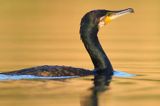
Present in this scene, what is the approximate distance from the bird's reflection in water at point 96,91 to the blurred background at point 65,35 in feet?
9.95

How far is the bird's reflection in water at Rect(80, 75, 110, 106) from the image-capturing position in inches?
535

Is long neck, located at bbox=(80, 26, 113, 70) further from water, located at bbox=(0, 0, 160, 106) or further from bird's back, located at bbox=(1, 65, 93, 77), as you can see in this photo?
bird's back, located at bbox=(1, 65, 93, 77)

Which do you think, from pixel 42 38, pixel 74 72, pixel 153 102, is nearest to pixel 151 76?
pixel 74 72

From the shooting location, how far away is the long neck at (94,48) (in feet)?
58.7

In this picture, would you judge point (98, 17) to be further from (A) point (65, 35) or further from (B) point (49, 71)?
(A) point (65, 35)

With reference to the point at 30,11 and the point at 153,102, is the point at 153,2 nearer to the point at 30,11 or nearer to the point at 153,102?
the point at 30,11

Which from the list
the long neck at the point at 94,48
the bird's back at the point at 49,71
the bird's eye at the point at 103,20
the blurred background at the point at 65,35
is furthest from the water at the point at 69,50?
the bird's eye at the point at 103,20

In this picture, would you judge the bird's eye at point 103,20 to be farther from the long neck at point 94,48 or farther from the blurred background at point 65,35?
the blurred background at point 65,35

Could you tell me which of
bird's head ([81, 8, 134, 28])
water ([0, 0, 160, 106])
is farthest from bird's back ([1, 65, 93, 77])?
bird's head ([81, 8, 134, 28])

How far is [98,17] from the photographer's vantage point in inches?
706

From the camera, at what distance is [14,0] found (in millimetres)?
46781

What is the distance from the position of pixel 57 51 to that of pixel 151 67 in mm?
4332

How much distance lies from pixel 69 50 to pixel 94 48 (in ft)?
18.0

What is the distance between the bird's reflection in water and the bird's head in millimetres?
1275
